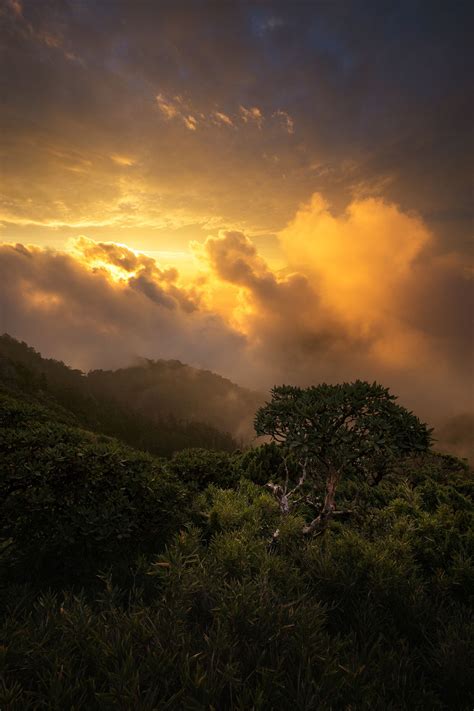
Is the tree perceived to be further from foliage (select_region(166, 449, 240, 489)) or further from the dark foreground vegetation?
foliage (select_region(166, 449, 240, 489))

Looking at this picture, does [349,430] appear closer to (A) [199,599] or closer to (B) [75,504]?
(A) [199,599]

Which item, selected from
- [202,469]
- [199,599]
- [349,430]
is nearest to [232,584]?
[199,599]

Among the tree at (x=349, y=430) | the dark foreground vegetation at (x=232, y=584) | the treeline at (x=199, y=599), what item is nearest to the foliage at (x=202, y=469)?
the dark foreground vegetation at (x=232, y=584)

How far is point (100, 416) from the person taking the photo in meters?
114

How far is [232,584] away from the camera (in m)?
4.75

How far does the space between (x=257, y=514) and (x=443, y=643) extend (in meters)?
5.14

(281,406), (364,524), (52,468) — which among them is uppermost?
(281,406)

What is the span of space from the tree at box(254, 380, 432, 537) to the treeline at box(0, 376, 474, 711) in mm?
830

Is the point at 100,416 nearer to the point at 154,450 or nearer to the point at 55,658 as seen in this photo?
the point at 154,450

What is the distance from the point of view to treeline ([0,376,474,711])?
10.5ft

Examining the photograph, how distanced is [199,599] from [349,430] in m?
4.84

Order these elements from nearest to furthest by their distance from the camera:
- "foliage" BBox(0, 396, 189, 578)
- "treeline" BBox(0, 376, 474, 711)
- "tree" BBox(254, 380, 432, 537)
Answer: "treeline" BBox(0, 376, 474, 711), "foliage" BBox(0, 396, 189, 578), "tree" BBox(254, 380, 432, 537)

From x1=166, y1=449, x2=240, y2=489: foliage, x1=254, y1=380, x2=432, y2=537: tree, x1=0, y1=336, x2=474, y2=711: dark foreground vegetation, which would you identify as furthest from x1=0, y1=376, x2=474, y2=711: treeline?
x1=166, y1=449, x2=240, y2=489: foliage

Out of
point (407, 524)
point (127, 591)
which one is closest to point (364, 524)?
point (407, 524)
